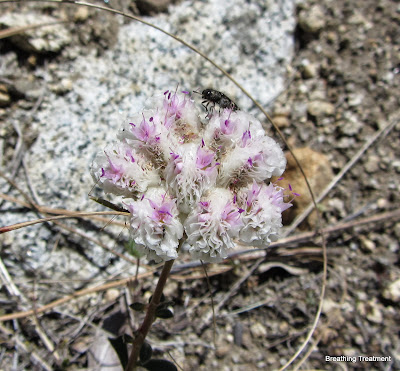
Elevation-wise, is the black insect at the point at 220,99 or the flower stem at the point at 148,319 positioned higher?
the black insect at the point at 220,99

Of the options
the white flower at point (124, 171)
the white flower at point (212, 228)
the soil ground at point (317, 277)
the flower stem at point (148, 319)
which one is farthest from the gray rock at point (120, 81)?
the white flower at point (212, 228)

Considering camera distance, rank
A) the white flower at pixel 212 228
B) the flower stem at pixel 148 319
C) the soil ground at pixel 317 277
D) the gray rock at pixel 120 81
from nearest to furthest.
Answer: the white flower at pixel 212 228
the flower stem at pixel 148 319
the soil ground at pixel 317 277
the gray rock at pixel 120 81

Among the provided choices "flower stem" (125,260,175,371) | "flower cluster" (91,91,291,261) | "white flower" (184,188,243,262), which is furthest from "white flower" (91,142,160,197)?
"flower stem" (125,260,175,371)

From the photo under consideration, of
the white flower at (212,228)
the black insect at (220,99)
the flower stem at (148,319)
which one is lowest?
the flower stem at (148,319)

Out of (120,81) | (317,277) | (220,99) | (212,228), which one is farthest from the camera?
(120,81)

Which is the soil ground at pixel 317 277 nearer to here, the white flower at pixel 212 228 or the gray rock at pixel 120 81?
the gray rock at pixel 120 81

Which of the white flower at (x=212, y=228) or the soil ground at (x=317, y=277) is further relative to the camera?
the soil ground at (x=317, y=277)

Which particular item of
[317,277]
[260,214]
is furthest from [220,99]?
[317,277]

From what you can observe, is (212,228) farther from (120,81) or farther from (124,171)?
(120,81)
